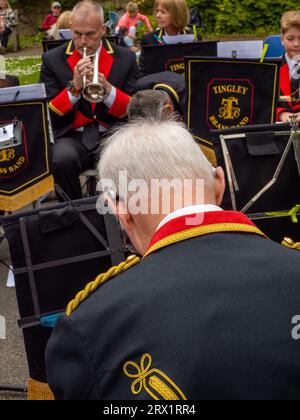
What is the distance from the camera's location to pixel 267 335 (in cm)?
106

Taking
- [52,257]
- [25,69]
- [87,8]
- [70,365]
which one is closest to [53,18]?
[25,69]

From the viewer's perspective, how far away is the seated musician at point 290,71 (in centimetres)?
408

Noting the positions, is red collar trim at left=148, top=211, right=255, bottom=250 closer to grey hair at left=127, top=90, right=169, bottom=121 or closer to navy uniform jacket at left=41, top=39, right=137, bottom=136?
grey hair at left=127, top=90, right=169, bottom=121

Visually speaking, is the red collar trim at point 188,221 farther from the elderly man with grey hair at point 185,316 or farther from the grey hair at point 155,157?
the grey hair at point 155,157

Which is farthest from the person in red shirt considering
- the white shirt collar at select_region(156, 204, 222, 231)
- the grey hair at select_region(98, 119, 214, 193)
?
the white shirt collar at select_region(156, 204, 222, 231)

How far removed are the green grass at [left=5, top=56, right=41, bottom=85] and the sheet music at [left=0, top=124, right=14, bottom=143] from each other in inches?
257

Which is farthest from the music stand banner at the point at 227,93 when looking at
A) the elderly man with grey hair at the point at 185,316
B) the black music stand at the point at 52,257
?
the elderly man with grey hair at the point at 185,316

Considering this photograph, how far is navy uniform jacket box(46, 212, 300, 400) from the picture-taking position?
1038 millimetres

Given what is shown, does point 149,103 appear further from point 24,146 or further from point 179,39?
point 179,39

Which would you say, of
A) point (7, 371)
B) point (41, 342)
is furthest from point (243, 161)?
point (7, 371)

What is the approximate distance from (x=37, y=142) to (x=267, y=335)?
288cm

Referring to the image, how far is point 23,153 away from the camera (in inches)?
145

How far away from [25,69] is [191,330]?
39.3 feet
